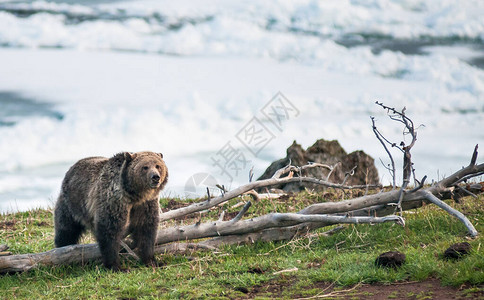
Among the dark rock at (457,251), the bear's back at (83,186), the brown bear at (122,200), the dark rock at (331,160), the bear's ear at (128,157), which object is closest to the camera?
the dark rock at (457,251)

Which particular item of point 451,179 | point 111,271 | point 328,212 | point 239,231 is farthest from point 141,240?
point 451,179

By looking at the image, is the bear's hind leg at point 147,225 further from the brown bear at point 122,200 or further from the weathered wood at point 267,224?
the weathered wood at point 267,224

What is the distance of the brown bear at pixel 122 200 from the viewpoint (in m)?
7.40

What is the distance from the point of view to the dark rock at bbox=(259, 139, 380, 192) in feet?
41.9

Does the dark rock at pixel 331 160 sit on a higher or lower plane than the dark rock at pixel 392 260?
higher

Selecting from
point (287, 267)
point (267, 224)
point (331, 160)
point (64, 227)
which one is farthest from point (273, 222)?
point (331, 160)

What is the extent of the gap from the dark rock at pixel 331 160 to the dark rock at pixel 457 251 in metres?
6.35

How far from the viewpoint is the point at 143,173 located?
733 cm

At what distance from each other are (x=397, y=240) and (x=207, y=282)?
2.80 metres

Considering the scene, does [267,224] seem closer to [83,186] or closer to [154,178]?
[154,178]

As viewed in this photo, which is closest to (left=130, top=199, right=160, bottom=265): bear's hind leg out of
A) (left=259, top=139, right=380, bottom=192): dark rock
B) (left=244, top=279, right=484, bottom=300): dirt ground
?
(left=244, top=279, right=484, bottom=300): dirt ground

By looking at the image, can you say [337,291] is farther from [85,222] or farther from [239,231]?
[85,222]

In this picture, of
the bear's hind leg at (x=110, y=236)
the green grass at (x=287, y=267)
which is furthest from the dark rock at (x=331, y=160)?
the bear's hind leg at (x=110, y=236)

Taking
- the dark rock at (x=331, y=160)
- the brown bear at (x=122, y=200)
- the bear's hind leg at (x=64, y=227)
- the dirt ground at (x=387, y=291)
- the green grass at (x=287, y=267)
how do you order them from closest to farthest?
the dirt ground at (x=387, y=291)
the green grass at (x=287, y=267)
the brown bear at (x=122, y=200)
the bear's hind leg at (x=64, y=227)
the dark rock at (x=331, y=160)
